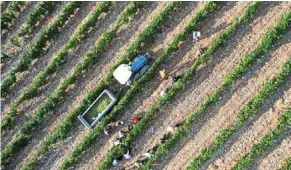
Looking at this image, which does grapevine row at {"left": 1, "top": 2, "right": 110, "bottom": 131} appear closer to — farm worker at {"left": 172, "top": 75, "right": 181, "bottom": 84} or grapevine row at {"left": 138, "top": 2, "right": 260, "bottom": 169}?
farm worker at {"left": 172, "top": 75, "right": 181, "bottom": 84}

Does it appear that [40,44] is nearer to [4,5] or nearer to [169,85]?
[4,5]

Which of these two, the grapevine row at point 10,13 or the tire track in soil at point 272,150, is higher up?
the grapevine row at point 10,13

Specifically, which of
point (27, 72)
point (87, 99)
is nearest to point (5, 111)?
point (27, 72)

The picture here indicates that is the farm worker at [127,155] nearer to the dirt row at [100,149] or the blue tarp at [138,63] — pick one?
the dirt row at [100,149]

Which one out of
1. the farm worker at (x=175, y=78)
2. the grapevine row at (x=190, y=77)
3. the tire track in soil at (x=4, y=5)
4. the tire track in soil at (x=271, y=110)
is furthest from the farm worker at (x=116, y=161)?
the tire track in soil at (x=4, y=5)

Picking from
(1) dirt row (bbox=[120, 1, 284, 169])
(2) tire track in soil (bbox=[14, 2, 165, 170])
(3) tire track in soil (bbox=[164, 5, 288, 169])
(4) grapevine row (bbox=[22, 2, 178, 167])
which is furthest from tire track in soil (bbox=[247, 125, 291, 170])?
(2) tire track in soil (bbox=[14, 2, 165, 170])
